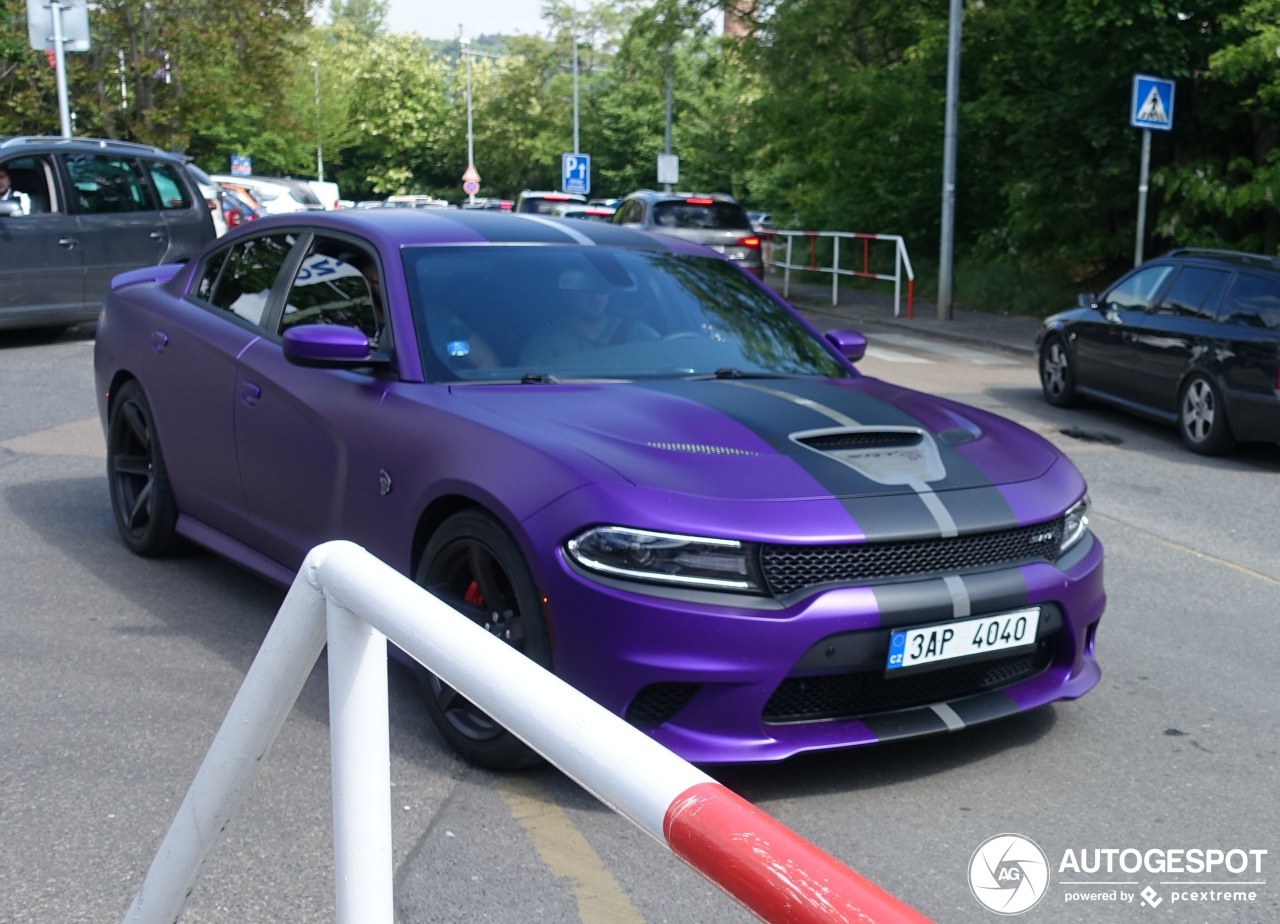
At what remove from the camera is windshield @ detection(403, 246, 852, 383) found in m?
5.11

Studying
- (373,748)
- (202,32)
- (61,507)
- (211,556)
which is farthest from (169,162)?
(202,32)

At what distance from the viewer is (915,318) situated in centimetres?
2286

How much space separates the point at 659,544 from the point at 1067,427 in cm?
891

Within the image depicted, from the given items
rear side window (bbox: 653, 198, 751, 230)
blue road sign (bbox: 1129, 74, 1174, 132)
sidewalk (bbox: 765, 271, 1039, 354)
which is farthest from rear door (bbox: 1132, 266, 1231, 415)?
rear side window (bbox: 653, 198, 751, 230)

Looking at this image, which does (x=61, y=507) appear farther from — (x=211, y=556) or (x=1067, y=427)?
(x=1067, y=427)

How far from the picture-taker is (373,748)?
201 centimetres

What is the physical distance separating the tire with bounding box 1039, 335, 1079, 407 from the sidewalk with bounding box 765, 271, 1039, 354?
4668 mm

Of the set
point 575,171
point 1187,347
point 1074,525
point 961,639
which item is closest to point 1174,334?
point 1187,347

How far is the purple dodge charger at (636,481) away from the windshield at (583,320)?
0.04 ft

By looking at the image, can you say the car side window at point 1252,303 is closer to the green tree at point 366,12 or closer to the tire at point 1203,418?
the tire at point 1203,418

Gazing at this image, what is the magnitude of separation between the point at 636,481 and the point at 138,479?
134 inches

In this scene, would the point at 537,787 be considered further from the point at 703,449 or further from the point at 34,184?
the point at 34,184

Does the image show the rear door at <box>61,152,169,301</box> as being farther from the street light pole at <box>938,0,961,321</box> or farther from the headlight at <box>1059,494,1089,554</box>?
the headlight at <box>1059,494,1089,554</box>

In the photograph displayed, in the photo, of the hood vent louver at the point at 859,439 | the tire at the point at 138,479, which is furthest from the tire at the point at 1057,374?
the hood vent louver at the point at 859,439
